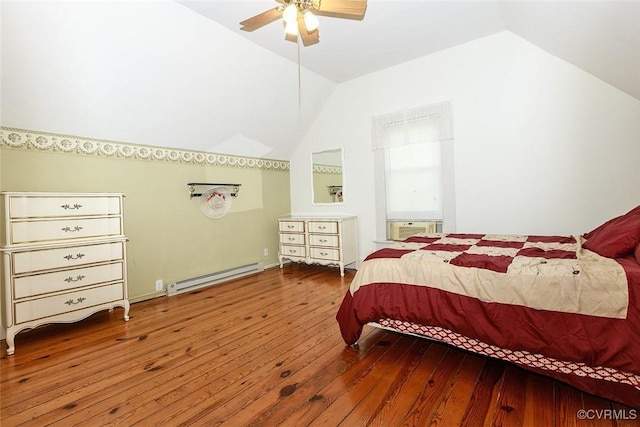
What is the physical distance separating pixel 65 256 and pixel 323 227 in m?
2.89

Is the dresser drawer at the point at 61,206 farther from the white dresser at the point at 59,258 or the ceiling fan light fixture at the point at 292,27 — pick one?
the ceiling fan light fixture at the point at 292,27

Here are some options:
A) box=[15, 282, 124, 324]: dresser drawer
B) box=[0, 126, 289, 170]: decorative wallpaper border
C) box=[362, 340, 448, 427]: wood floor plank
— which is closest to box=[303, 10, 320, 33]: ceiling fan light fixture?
box=[362, 340, 448, 427]: wood floor plank

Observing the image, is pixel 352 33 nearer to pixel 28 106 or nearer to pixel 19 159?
pixel 28 106

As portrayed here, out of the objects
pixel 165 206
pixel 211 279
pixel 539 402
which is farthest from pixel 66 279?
pixel 539 402

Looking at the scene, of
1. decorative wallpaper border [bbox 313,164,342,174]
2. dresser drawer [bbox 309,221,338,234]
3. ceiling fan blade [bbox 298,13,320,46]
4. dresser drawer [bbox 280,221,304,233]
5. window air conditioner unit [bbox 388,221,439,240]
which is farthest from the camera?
decorative wallpaper border [bbox 313,164,342,174]

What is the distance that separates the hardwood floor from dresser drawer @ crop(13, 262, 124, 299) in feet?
1.48

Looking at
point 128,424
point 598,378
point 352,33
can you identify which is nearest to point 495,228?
point 598,378

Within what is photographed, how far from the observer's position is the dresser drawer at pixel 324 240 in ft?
14.2

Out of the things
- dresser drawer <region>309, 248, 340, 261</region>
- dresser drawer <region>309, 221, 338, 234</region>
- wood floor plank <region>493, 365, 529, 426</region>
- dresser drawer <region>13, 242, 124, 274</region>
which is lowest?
wood floor plank <region>493, 365, 529, 426</region>

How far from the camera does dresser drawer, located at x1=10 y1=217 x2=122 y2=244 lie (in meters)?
2.41

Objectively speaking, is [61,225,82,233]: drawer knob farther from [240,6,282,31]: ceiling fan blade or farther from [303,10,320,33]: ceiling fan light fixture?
[303,10,320,33]: ceiling fan light fixture

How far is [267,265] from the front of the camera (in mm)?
5008

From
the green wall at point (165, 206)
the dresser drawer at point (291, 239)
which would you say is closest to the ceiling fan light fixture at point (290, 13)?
the green wall at point (165, 206)

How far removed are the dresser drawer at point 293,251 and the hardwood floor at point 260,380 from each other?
1.80 metres
